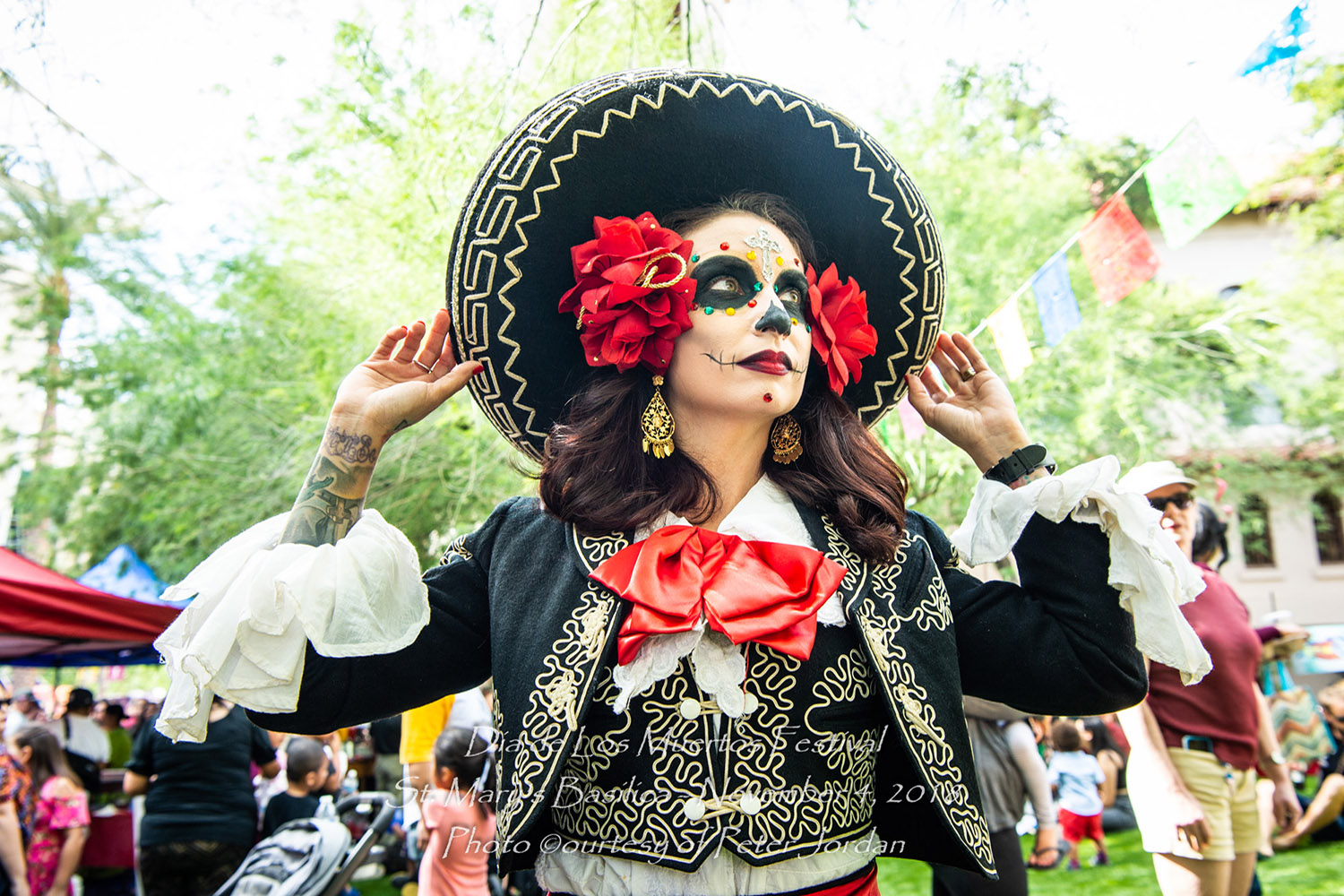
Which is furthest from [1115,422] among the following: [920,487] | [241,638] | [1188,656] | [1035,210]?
[241,638]

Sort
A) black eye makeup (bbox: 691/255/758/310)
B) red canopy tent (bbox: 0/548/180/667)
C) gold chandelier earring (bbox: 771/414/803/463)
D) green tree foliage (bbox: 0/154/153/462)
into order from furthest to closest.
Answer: green tree foliage (bbox: 0/154/153/462) → red canopy tent (bbox: 0/548/180/667) → gold chandelier earring (bbox: 771/414/803/463) → black eye makeup (bbox: 691/255/758/310)

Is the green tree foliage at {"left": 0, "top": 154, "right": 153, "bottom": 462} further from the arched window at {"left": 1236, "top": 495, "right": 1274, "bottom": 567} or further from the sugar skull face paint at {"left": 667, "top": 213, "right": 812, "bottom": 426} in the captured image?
the arched window at {"left": 1236, "top": 495, "right": 1274, "bottom": 567}

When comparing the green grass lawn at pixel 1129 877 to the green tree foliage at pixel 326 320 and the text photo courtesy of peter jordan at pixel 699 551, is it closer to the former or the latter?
the green tree foliage at pixel 326 320

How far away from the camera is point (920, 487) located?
902cm

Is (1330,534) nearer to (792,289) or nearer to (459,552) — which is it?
(792,289)

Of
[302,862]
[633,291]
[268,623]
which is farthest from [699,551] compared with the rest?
[302,862]

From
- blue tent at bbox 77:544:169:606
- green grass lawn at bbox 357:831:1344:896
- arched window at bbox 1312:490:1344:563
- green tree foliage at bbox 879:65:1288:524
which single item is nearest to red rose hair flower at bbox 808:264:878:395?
green tree foliage at bbox 879:65:1288:524

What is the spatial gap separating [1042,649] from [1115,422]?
10.6 m

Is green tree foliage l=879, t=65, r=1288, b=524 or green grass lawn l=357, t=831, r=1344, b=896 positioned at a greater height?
green tree foliage l=879, t=65, r=1288, b=524

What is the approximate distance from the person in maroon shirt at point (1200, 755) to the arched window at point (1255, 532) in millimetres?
14357

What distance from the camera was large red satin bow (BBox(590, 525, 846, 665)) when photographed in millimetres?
1635

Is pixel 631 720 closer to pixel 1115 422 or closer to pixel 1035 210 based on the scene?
pixel 1035 210

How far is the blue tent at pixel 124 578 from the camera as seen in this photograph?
30.7 feet

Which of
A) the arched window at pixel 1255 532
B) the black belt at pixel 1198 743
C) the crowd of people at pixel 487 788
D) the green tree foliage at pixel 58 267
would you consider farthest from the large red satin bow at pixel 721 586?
the arched window at pixel 1255 532
